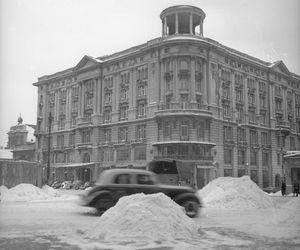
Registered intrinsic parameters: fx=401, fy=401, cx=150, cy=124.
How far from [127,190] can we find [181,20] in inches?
1572

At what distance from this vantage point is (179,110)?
48.2 metres

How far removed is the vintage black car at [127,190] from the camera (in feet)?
51.7

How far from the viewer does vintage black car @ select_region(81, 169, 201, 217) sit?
15766mm

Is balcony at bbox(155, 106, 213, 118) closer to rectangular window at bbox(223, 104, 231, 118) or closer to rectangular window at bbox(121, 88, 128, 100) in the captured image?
rectangular window at bbox(223, 104, 231, 118)

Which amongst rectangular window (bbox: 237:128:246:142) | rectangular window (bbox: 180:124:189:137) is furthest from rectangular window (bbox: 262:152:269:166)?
rectangular window (bbox: 180:124:189:137)

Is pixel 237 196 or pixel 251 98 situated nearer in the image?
pixel 237 196

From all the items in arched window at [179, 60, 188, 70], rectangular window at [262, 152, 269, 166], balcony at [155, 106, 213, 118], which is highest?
arched window at [179, 60, 188, 70]

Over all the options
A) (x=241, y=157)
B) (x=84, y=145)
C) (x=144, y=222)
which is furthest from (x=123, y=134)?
(x=144, y=222)

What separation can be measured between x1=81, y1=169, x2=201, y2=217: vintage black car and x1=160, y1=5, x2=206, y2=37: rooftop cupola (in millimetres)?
35594

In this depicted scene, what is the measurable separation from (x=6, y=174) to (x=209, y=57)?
31129mm

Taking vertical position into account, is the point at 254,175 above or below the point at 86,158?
below

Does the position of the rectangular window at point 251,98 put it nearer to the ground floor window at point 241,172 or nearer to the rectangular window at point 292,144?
the rectangular window at point 292,144

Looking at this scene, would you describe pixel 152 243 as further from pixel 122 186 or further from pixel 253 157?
pixel 253 157

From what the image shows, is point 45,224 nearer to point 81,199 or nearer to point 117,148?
point 81,199
